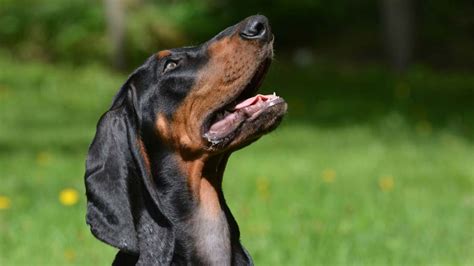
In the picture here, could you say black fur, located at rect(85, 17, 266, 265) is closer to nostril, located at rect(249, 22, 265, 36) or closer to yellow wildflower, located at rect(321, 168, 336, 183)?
nostril, located at rect(249, 22, 265, 36)

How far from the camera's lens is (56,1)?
2123 cm

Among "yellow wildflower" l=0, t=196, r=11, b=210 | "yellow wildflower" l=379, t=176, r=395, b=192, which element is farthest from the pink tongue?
"yellow wildflower" l=379, t=176, r=395, b=192

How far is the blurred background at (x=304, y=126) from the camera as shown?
696 cm

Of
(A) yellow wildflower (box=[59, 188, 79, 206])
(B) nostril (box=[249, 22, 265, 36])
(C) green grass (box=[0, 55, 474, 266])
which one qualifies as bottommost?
(C) green grass (box=[0, 55, 474, 266])

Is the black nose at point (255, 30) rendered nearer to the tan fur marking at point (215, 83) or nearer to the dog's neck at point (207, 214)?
the tan fur marking at point (215, 83)

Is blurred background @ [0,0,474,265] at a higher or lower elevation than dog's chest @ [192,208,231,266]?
lower

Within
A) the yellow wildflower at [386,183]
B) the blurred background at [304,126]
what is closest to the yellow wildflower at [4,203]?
the blurred background at [304,126]

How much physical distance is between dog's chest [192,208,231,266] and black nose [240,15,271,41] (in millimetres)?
712

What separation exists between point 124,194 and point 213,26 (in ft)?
57.6

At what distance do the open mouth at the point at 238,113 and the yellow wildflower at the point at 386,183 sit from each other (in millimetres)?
4579

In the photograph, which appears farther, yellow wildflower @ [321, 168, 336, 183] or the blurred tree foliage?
the blurred tree foliage

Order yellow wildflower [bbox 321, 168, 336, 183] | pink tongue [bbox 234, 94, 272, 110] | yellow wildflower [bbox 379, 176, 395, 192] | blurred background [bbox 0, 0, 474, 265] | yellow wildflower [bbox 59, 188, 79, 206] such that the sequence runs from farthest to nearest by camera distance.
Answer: yellow wildflower [bbox 321, 168, 336, 183] < yellow wildflower [bbox 379, 176, 395, 192] < yellow wildflower [bbox 59, 188, 79, 206] < blurred background [bbox 0, 0, 474, 265] < pink tongue [bbox 234, 94, 272, 110]

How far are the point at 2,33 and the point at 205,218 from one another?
17055 mm

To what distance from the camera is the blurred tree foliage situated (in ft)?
66.2
